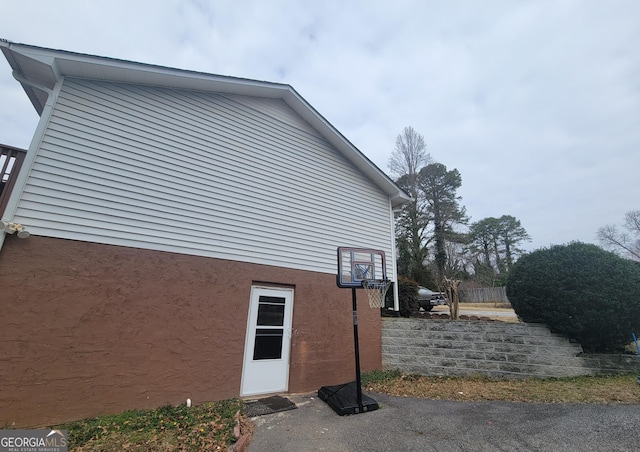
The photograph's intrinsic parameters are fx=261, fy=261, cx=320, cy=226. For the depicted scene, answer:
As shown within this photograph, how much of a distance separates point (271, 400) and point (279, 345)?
42.7 inches

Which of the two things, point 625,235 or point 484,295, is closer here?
point 484,295

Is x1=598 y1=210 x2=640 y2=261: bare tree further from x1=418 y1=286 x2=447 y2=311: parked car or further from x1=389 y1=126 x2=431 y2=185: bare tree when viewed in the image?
x1=418 y1=286 x2=447 y2=311: parked car

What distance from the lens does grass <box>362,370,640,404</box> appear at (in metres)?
4.71

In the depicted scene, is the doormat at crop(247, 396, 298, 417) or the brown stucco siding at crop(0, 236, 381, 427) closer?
the brown stucco siding at crop(0, 236, 381, 427)

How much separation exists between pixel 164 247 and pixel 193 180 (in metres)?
1.55

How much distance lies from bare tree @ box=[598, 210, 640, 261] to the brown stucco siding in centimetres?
4187

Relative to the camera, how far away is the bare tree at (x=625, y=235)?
29938mm

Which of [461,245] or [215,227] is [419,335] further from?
[461,245]

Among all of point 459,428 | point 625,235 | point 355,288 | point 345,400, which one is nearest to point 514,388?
point 459,428

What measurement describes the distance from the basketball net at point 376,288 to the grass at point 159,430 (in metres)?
3.42

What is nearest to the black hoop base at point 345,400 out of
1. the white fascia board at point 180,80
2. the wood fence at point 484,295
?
the white fascia board at point 180,80

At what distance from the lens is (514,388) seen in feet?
18.0

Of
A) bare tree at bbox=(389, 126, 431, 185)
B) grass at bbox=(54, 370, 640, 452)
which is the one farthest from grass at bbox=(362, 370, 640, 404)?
bare tree at bbox=(389, 126, 431, 185)

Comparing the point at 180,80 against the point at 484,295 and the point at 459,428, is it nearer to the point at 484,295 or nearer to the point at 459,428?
the point at 459,428
